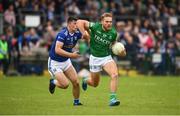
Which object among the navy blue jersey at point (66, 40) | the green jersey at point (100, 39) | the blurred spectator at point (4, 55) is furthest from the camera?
the blurred spectator at point (4, 55)

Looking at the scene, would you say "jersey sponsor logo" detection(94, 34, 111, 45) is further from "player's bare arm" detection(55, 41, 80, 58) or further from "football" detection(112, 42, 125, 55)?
"player's bare arm" detection(55, 41, 80, 58)

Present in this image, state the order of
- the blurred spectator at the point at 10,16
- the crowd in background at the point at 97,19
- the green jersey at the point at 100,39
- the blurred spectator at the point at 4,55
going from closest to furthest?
the green jersey at the point at 100,39 → the blurred spectator at the point at 4,55 → the crowd in background at the point at 97,19 → the blurred spectator at the point at 10,16

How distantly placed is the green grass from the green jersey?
4.28 ft

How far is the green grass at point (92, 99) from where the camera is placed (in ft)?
48.0

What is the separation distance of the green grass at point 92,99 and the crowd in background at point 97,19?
393cm

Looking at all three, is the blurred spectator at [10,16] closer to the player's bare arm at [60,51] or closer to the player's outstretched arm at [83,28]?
the player's outstretched arm at [83,28]

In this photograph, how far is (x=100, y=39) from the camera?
54.1 ft

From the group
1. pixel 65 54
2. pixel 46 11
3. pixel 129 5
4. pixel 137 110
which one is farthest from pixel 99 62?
pixel 129 5

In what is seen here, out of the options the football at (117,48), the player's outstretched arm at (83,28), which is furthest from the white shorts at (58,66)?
the football at (117,48)

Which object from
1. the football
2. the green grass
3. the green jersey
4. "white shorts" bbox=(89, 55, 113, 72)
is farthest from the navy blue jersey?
the green grass

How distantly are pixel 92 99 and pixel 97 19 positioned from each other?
1354 centimetres

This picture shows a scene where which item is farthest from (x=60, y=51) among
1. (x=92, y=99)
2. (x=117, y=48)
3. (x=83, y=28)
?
(x=92, y=99)

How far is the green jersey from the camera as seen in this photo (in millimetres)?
16406

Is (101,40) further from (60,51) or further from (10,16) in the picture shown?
(10,16)
